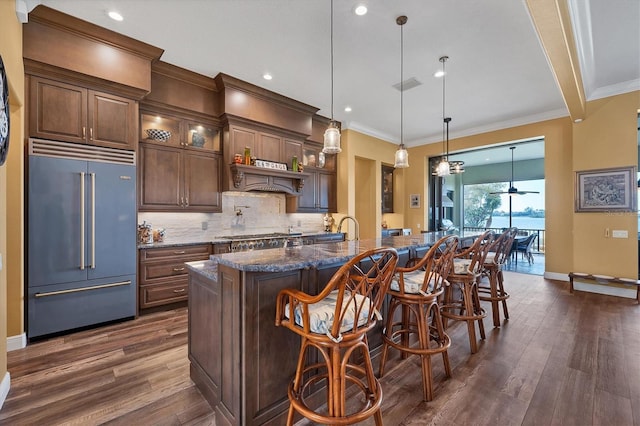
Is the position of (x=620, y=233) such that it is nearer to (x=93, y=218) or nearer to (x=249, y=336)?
(x=249, y=336)

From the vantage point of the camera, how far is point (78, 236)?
2.79 metres

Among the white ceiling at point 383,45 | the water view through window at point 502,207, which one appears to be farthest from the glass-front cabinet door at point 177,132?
the water view through window at point 502,207

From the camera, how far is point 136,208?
3164 millimetres

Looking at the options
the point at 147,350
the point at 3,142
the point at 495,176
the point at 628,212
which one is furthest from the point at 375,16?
the point at 495,176

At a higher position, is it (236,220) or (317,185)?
(317,185)

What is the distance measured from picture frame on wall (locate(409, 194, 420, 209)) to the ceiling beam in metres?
3.74

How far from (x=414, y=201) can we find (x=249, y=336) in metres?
6.36

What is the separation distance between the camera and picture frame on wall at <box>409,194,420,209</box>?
6984 mm

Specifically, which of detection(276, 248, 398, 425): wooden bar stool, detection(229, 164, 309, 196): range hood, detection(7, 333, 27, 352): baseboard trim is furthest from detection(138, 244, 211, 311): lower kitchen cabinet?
detection(276, 248, 398, 425): wooden bar stool

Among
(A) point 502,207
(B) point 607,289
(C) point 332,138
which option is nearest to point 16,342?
(C) point 332,138

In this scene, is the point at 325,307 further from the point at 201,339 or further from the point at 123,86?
the point at 123,86

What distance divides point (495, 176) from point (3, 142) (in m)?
11.2

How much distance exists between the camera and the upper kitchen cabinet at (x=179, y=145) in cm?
356

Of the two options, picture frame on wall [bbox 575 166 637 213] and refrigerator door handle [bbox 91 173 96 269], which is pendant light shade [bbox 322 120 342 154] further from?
picture frame on wall [bbox 575 166 637 213]
